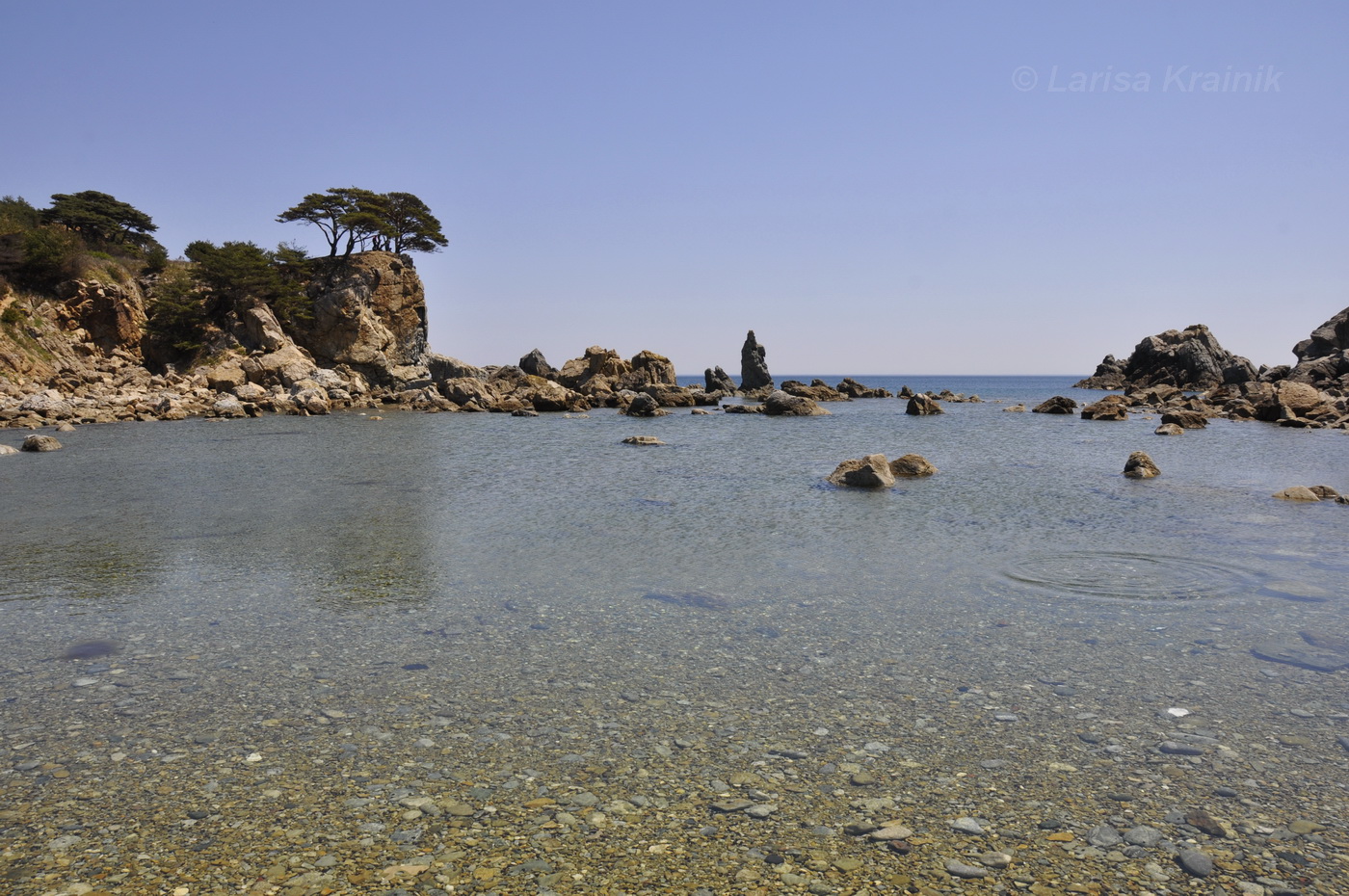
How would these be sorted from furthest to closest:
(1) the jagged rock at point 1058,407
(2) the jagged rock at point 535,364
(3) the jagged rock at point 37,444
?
(2) the jagged rock at point 535,364
(1) the jagged rock at point 1058,407
(3) the jagged rock at point 37,444

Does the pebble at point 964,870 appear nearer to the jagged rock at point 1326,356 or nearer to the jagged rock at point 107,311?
the jagged rock at point 107,311

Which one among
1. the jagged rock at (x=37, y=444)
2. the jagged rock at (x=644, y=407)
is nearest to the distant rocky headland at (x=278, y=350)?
the jagged rock at (x=644, y=407)

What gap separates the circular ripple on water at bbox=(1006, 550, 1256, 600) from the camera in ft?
32.7

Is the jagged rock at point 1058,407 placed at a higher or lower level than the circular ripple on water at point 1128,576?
higher

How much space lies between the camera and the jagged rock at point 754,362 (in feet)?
284

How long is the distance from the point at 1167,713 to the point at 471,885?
546 centimetres

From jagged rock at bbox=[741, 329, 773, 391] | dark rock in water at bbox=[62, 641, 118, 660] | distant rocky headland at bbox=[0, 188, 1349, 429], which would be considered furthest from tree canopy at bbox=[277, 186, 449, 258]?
dark rock in water at bbox=[62, 641, 118, 660]

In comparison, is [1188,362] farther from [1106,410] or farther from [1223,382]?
[1106,410]

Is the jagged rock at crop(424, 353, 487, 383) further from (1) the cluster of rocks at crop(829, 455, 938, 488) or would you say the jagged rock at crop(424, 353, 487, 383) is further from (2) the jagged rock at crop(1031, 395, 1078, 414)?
(1) the cluster of rocks at crop(829, 455, 938, 488)

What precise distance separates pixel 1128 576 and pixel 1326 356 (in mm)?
77148

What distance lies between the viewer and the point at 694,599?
9.73 metres

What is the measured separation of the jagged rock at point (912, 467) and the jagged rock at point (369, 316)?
56.8m

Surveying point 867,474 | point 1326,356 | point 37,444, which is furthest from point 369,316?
point 1326,356

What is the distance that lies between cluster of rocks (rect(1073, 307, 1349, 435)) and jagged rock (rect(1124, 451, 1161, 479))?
18.3 m
